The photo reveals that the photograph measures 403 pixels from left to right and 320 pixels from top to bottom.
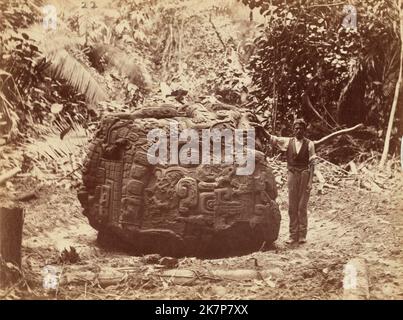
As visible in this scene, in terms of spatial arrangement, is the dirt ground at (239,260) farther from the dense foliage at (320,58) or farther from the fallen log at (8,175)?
the dense foliage at (320,58)

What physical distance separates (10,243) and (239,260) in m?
2.00

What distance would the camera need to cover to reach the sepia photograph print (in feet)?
18.3

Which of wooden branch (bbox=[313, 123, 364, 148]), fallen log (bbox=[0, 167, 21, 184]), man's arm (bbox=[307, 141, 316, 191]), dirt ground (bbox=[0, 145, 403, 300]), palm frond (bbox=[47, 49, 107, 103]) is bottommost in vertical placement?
dirt ground (bbox=[0, 145, 403, 300])

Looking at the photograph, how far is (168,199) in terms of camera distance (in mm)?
5469

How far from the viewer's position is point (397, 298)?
223 inches

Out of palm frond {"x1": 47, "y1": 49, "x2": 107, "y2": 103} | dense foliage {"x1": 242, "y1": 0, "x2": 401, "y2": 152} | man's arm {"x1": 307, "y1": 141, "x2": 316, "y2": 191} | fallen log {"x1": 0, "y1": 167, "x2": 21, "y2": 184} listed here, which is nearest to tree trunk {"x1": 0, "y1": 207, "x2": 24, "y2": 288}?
fallen log {"x1": 0, "y1": 167, "x2": 21, "y2": 184}

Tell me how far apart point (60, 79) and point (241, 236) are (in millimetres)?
2101

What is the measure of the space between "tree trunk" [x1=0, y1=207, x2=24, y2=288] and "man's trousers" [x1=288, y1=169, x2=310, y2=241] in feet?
7.78

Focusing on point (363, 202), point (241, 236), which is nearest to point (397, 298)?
point (363, 202)

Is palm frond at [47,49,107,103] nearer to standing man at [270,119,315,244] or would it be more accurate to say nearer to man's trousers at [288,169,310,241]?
Result: standing man at [270,119,315,244]

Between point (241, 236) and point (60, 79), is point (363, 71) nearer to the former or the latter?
point (241, 236)

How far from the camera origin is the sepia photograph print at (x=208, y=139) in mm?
5566

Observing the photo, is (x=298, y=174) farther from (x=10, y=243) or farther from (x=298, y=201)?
(x=10, y=243)
